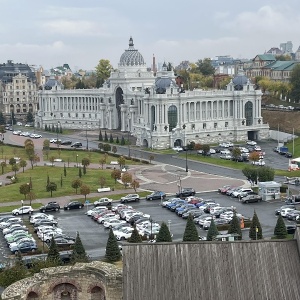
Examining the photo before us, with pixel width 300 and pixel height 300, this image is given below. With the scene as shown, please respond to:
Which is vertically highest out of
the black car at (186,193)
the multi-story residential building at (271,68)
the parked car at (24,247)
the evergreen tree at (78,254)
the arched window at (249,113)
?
the multi-story residential building at (271,68)

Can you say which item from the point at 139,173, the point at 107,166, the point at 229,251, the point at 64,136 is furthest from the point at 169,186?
the point at 64,136

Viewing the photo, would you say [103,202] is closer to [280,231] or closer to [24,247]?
[24,247]

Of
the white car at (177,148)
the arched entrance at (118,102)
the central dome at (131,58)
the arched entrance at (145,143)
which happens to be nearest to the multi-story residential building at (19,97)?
the central dome at (131,58)

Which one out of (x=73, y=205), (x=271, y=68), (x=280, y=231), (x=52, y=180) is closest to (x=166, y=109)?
(x=52, y=180)

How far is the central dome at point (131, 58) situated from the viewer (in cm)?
14150

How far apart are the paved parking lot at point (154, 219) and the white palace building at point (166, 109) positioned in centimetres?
4579

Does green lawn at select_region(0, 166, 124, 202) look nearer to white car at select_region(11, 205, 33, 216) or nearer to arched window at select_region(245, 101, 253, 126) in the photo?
white car at select_region(11, 205, 33, 216)

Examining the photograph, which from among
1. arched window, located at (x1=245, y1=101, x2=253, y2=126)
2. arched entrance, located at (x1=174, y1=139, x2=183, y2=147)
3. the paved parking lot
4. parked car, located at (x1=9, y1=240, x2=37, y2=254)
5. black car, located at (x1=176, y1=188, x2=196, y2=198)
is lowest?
the paved parking lot

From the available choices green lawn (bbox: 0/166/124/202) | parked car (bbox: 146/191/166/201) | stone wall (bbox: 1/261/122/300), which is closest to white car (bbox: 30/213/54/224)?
green lawn (bbox: 0/166/124/202)

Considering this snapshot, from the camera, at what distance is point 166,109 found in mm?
116438

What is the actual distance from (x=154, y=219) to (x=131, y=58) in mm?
85982

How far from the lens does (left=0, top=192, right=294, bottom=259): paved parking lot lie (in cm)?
5134

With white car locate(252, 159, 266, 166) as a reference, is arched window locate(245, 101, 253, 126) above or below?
above

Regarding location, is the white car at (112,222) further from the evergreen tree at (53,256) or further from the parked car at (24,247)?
the evergreen tree at (53,256)
